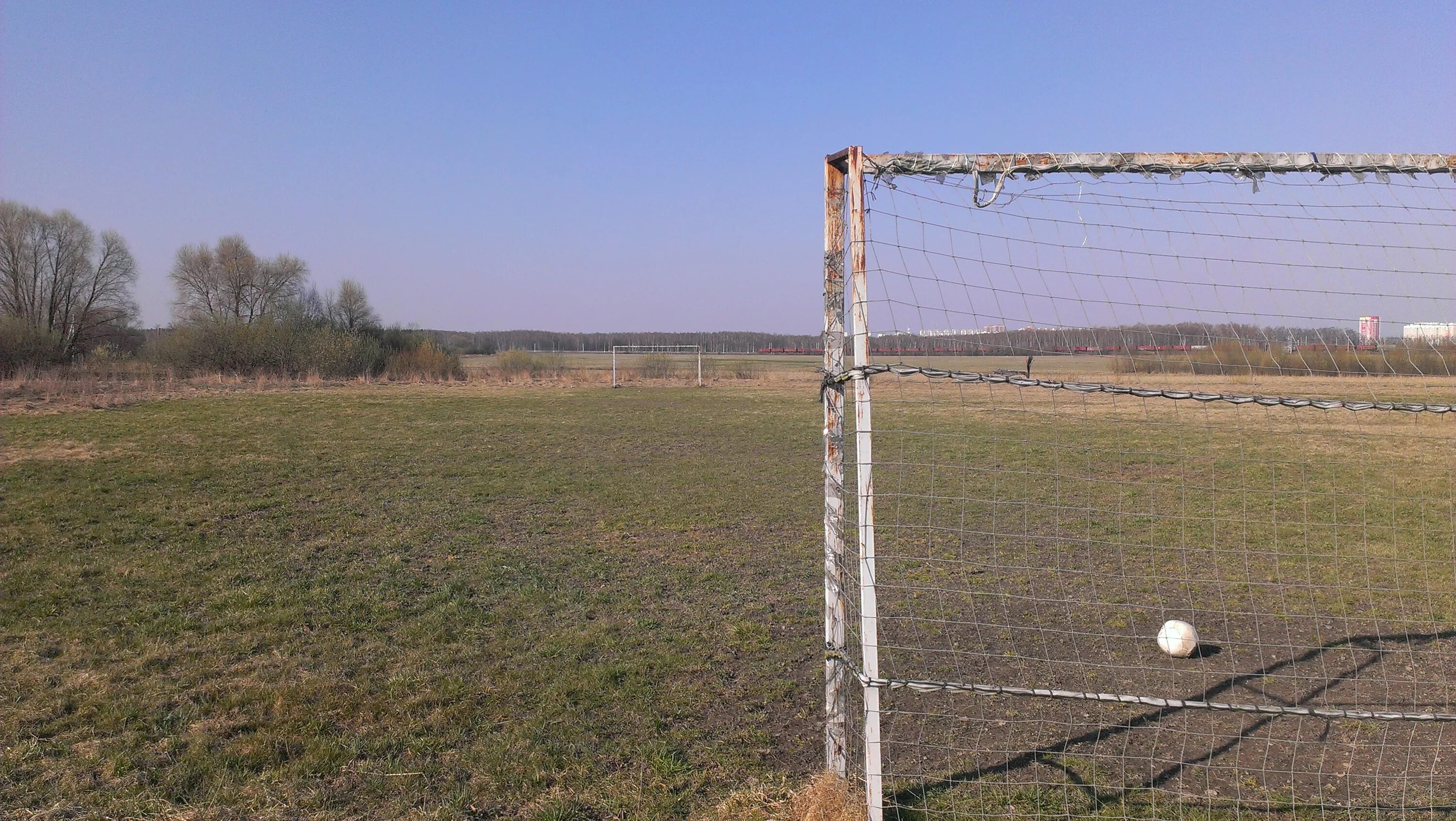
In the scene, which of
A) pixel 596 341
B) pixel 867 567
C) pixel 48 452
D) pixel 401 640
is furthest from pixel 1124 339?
pixel 596 341

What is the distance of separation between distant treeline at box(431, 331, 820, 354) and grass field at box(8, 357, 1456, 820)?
2749cm

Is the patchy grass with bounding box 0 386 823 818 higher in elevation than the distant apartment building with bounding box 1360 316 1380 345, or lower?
lower

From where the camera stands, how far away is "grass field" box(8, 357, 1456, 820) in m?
3.09

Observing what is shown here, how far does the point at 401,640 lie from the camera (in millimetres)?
4562

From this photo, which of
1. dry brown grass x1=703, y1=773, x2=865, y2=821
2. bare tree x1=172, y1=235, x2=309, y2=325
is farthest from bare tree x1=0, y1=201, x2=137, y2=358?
dry brown grass x1=703, y1=773, x2=865, y2=821

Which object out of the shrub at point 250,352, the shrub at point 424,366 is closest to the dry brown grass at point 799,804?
the shrub at point 424,366

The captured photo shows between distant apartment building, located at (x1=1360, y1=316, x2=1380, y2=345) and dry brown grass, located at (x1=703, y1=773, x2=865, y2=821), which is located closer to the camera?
dry brown grass, located at (x1=703, y1=773, x2=865, y2=821)

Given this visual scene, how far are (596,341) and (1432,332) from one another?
83.7m

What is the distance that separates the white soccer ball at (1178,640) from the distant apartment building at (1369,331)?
1708 millimetres

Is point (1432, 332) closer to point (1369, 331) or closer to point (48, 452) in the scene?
point (1369, 331)

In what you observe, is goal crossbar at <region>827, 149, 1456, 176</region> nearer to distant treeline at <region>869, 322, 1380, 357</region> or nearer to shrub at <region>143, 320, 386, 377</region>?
distant treeline at <region>869, 322, 1380, 357</region>

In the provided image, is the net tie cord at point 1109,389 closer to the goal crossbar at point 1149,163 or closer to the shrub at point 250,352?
the goal crossbar at point 1149,163

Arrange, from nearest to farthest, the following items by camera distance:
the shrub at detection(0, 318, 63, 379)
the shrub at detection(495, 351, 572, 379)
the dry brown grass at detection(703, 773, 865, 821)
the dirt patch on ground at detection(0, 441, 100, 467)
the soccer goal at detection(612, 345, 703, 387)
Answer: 1. the dry brown grass at detection(703, 773, 865, 821)
2. the dirt patch on ground at detection(0, 441, 100, 467)
3. the shrub at detection(0, 318, 63, 379)
4. the shrub at detection(495, 351, 572, 379)
5. the soccer goal at detection(612, 345, 703, 387)

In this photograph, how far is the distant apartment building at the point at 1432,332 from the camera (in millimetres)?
3227
